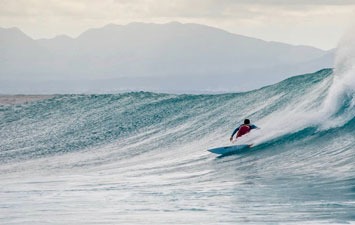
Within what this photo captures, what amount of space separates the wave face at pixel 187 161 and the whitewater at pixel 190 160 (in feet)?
0.10

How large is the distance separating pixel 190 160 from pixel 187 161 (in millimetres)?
130

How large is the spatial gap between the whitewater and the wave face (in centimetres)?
3

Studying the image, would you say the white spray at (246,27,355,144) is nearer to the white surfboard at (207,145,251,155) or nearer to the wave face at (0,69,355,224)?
the wave face at (0,69,355,224)

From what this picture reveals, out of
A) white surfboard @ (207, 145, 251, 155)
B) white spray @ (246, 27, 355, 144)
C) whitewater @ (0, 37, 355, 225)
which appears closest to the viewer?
whitewater @ (0, 37, 355, 225)

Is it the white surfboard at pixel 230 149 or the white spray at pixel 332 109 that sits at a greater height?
the white spray at pixel 332 109

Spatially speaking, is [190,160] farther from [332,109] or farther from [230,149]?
[332,109]

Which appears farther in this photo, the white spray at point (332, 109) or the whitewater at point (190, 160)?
the white spray at point (332, 109)

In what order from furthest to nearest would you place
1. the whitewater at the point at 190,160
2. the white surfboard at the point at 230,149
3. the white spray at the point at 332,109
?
the white spray at the point at 332,109
the white surfboard at the point at 230,149
the whitewater at the point at 190,160

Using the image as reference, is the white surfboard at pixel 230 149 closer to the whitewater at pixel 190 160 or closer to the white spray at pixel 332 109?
the whitewater at pixel 190 160

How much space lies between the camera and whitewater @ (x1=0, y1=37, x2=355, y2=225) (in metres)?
13.0

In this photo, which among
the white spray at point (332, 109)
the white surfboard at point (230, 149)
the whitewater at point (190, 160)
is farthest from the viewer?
the white spray at point (332, 109)

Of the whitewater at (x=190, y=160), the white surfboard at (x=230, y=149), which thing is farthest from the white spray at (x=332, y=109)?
the white surfboard at (x=230, y=149)

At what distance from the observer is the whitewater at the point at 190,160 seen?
13023 mm

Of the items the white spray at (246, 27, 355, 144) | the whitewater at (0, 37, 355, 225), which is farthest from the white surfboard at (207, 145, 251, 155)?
the white spray at (246, 27, 355, 144)
